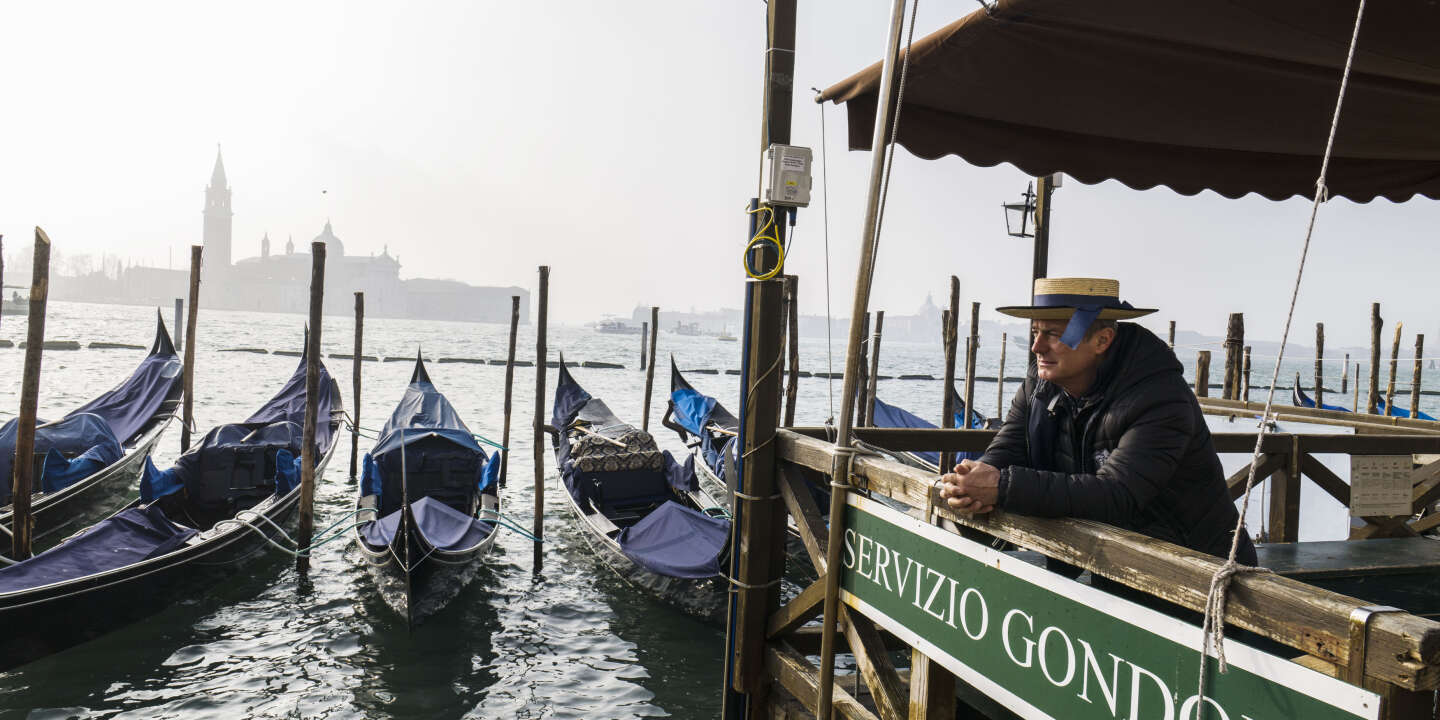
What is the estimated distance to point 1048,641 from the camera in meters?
1.84

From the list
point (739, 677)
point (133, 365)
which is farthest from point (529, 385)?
point (739, 677)

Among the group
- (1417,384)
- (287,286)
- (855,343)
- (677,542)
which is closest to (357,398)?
(677,542)

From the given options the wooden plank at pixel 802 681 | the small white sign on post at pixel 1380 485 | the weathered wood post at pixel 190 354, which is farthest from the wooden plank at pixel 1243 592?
the weathered wood post at pixel 190 354

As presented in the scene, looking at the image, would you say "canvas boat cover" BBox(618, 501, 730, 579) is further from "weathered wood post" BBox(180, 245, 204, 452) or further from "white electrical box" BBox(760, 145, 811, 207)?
"weathered wood post" BBox(180, 245, 204, 452)

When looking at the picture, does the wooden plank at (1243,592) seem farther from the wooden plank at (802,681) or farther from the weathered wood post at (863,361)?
the wooden plank at (802,681)

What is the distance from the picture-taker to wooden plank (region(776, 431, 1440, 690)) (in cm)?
117

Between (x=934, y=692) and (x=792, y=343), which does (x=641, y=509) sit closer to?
(x=792, y=343)

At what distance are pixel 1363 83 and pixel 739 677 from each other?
312 centimetres

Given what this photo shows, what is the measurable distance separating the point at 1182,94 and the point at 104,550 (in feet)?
23.9

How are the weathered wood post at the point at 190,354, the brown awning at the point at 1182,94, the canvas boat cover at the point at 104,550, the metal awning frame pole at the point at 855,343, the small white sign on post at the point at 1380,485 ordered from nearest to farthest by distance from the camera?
the metal awning frame pole at the point at 855,343, the brown awning at the point at 1182,94, the small white sign on post at the point at 1380,485, the canvas boat cover at the point at 104,550, the weathered wood post at the point at 190,354

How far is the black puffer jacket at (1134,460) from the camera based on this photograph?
1831 mm

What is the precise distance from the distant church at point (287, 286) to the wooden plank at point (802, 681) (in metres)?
144

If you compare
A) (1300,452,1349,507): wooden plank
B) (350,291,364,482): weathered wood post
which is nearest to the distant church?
(350,291,364,482): weathered wood post

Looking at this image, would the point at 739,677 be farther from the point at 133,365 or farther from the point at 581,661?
the point at 133,365
